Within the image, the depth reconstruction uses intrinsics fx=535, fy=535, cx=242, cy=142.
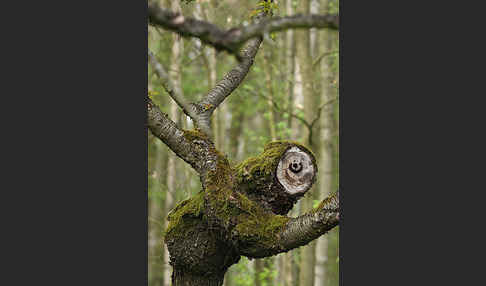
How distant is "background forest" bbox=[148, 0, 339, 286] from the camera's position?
22.1ft

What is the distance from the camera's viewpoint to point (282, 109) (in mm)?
7422

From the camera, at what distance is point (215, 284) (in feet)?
13.2

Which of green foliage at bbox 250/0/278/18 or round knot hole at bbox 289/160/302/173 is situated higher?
green foliage at bbox 250/0/278/18

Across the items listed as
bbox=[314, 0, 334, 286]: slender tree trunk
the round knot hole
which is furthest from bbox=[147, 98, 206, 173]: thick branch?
bbox=[314, 0, 334, 286]: slender tree trunk

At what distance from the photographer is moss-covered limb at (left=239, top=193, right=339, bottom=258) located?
3.18 metres

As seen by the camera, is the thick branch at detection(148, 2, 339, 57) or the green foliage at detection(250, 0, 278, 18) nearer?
the thick branch at detection(148, 2, 339, 57)

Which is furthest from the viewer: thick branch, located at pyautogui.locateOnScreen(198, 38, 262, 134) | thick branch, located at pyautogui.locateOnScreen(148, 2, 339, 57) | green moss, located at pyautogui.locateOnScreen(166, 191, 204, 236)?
thick branch, located at pyautogui.locateOnScreen(198, 38, 262, 134)

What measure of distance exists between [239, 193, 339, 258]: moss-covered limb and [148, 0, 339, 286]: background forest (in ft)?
6.72

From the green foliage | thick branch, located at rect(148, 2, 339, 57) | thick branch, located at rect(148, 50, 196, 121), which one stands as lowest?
thick branch, located at rect(148, 50, 196, 121)

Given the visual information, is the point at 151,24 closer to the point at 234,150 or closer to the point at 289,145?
the point at 289,145

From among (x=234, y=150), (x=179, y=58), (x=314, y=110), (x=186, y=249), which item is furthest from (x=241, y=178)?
(x=234, y=150)

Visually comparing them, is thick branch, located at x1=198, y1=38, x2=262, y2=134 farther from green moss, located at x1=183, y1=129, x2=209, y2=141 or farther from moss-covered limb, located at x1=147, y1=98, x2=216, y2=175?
moss-covered limb, located at x1=147, y1=98, x2=216, y2=175

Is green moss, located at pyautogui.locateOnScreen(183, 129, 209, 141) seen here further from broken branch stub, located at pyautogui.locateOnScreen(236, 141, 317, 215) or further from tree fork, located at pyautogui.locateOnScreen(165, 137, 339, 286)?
broken branch stub, located at pyautogui.locateOnScreen(236, 141, 317, 215)

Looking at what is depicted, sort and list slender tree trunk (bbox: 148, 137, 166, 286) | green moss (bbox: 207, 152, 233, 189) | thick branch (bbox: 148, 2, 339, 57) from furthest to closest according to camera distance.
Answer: slender tree trunk (bbox: 148, 137, 166, 286)
green moss (bbox: 207, 152, 233, 189)
thick branch (bbox: 148, 2, 339, 57)
